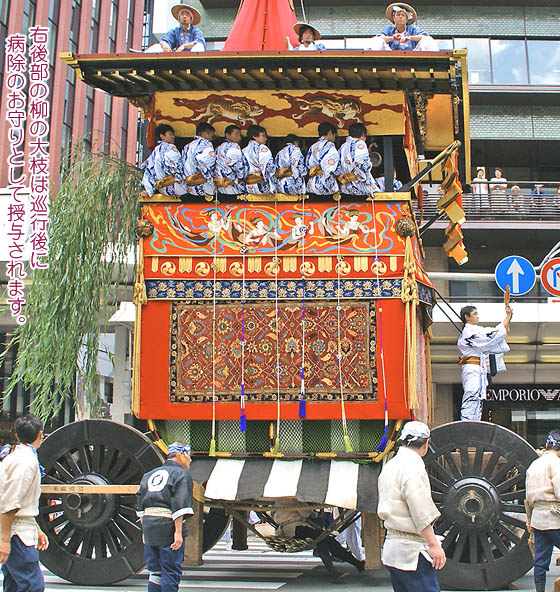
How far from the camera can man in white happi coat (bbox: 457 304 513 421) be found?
33.4ft

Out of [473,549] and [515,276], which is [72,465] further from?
[515,276]

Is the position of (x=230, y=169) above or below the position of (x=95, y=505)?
above

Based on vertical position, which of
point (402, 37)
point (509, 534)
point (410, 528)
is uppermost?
point (402, 37)

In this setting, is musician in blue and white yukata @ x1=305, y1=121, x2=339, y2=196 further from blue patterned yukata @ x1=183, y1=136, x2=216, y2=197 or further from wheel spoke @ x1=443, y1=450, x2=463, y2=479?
wheel spoke @ x1=443, y1=450, x2=463, y2=479

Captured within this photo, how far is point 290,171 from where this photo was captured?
8664 mm


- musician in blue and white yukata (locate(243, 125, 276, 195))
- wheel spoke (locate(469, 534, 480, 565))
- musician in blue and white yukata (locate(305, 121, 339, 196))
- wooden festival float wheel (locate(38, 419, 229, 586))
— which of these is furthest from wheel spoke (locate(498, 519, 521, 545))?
musician in blue and white yukata (locate(243, 125, 276, 195))

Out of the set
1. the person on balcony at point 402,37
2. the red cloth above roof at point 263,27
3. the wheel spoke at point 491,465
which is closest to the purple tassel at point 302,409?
the wheel spoke at point 491,465

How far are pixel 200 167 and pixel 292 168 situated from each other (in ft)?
3.34

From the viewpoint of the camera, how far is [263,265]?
8.62m

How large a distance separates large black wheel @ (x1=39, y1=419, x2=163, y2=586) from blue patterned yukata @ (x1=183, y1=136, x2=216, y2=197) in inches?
108

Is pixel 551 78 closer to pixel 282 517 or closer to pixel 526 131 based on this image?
pixel 526 131

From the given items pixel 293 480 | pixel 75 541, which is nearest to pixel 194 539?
pixel 75 541

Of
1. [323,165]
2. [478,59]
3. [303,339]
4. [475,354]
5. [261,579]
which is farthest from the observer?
[478,59]

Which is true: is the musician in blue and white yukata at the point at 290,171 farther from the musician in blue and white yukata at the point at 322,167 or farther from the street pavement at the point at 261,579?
the street pavement at the point at 261,579
